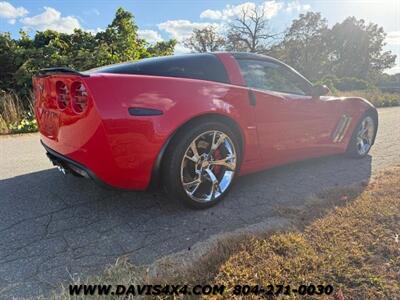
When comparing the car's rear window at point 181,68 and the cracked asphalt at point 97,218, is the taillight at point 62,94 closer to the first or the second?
the car's rear window at point 181,68

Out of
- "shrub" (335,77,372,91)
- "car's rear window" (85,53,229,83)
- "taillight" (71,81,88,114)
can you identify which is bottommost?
"shrub" (335,77,372,91)

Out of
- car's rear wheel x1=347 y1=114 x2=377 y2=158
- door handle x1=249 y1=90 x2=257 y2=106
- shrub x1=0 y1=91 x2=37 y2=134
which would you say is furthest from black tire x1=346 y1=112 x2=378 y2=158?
shrub x1=0 y1=91 x2=37 y2=134

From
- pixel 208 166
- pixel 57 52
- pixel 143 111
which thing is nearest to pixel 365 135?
pixel 208 166

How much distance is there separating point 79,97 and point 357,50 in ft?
177

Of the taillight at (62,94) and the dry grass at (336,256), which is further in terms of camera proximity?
the taillight at (62,94)

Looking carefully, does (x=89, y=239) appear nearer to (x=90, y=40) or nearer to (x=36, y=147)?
(x=36, y=147)

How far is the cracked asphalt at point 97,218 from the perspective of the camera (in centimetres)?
221

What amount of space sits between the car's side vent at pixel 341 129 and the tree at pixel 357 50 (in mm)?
46941

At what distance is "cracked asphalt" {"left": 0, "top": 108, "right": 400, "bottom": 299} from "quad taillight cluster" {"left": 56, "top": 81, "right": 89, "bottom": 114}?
942mm

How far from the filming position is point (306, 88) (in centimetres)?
400

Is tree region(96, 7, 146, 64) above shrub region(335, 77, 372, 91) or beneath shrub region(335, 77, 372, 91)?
above

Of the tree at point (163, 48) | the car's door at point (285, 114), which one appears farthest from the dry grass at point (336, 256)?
the tree at point (163, 48)

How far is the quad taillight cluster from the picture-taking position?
2439 millimetres

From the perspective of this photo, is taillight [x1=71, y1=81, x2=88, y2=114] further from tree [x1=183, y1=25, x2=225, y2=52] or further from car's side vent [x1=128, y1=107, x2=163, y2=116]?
tree [x1=183, y1=25, x2=225, y2=52]
